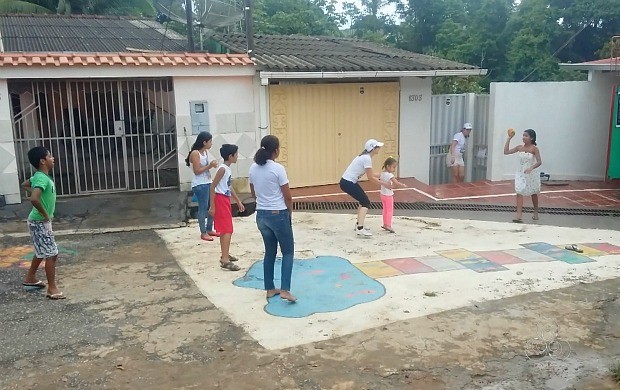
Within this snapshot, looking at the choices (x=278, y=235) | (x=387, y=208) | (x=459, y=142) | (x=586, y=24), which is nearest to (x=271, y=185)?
(x=278, y=235)

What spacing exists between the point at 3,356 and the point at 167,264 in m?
2.56

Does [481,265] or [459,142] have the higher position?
[459,142]

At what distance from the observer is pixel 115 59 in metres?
9.98

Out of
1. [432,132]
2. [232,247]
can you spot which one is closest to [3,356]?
[232,247]

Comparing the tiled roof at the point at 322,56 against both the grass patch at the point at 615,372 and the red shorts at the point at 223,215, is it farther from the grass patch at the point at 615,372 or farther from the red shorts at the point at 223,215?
the grass patch at the point at 615,372

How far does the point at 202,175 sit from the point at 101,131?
11.7 ft

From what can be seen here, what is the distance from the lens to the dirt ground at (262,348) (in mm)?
4363

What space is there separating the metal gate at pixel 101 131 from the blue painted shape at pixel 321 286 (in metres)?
5.07

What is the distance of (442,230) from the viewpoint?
891 cm

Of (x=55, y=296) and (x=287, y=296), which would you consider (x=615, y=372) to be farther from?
(x=55, y=296)

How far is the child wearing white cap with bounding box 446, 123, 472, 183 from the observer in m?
13.1

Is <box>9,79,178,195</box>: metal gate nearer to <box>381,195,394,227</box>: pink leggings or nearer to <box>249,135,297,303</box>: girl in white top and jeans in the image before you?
<box>381,195,394,227</box>: pink leggings

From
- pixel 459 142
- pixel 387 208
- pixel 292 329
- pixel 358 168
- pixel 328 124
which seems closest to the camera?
pixel 292 329

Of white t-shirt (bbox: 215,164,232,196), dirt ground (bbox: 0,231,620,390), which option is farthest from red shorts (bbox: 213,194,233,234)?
dirt ground (bbox: 0,231,620,390)
